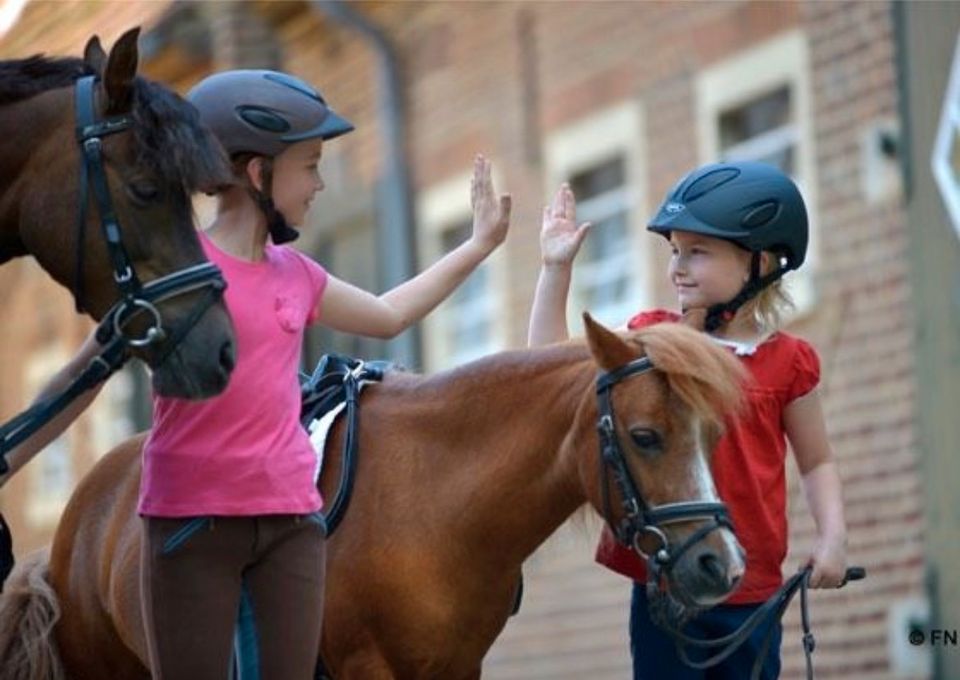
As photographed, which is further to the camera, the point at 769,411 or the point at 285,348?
the point at 769,411

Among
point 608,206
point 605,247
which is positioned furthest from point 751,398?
point 605,247

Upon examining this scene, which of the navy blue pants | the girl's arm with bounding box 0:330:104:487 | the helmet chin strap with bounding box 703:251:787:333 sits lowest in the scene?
the navy blue pants

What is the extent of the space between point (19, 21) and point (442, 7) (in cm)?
476

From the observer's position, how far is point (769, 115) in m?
13.9

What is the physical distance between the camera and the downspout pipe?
1731 centimetres

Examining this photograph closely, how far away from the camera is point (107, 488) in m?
7.60

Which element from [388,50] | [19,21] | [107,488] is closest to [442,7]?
[388,50]

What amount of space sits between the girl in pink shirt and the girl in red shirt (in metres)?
1.04

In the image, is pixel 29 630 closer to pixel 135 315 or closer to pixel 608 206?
pixel 135 315

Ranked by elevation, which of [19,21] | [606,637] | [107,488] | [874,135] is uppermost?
[19,21]

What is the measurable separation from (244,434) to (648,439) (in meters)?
1.05

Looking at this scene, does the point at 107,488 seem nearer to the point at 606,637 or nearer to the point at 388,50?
the point at 606,637

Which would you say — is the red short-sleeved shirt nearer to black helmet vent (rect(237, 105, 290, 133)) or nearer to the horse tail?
black helmet vent (rect(237, 105, 290, 133))

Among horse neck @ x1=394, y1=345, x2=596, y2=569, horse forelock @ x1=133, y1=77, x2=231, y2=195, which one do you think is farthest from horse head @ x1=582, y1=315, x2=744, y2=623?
horse forelock @ x1=133, y1=77, x2=231, y2=195
